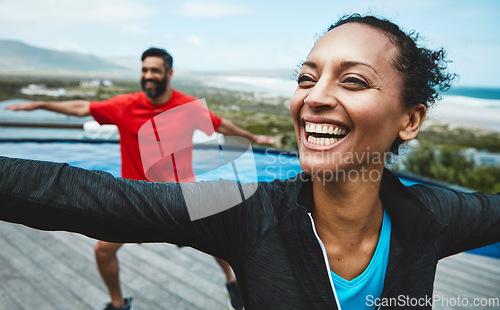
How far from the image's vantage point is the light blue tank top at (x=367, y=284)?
85 centimetres

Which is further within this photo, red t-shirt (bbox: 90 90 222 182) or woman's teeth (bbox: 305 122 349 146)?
red t-shirt (bbox: 90 90 222 182)

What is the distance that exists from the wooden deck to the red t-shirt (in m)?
0.98

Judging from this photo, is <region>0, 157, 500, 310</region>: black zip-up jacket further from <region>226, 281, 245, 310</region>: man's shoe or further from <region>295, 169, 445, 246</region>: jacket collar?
<region>226, 281, 245, 310</region>: man's shoe

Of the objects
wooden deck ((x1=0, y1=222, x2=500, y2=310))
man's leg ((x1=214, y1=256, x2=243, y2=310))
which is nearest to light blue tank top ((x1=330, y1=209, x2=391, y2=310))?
man's leg ((x1=214, y1=256, x2=243, y2=310))

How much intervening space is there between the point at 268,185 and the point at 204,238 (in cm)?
23

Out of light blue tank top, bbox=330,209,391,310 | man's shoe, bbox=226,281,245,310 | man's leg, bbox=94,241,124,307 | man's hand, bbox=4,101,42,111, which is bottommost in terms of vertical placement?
man's shoe, bbox=226,281,245,310

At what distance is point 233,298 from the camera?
2.28m

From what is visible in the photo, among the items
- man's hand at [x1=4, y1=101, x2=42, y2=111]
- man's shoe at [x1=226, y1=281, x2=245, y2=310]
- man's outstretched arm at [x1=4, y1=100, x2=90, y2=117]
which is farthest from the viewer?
man's shoe at [x1=226, y1=281, x2=245, y2=310]

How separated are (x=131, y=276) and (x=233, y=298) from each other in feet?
3.14

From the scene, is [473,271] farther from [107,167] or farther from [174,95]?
[107,167]

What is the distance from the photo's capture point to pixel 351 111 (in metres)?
0.77

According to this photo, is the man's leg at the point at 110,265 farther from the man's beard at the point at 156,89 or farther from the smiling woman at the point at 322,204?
the smiling woman at the point at 322,204

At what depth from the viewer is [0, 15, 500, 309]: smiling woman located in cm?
64

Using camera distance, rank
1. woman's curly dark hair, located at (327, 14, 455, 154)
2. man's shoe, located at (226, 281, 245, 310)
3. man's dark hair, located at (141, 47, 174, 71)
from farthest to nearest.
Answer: man's dark hair, located at (141, 47, 174, 71), man's shoe, located at (226, 281, 245, 310), woman's curly dark hair, located at (327, 14, 455, 154)
